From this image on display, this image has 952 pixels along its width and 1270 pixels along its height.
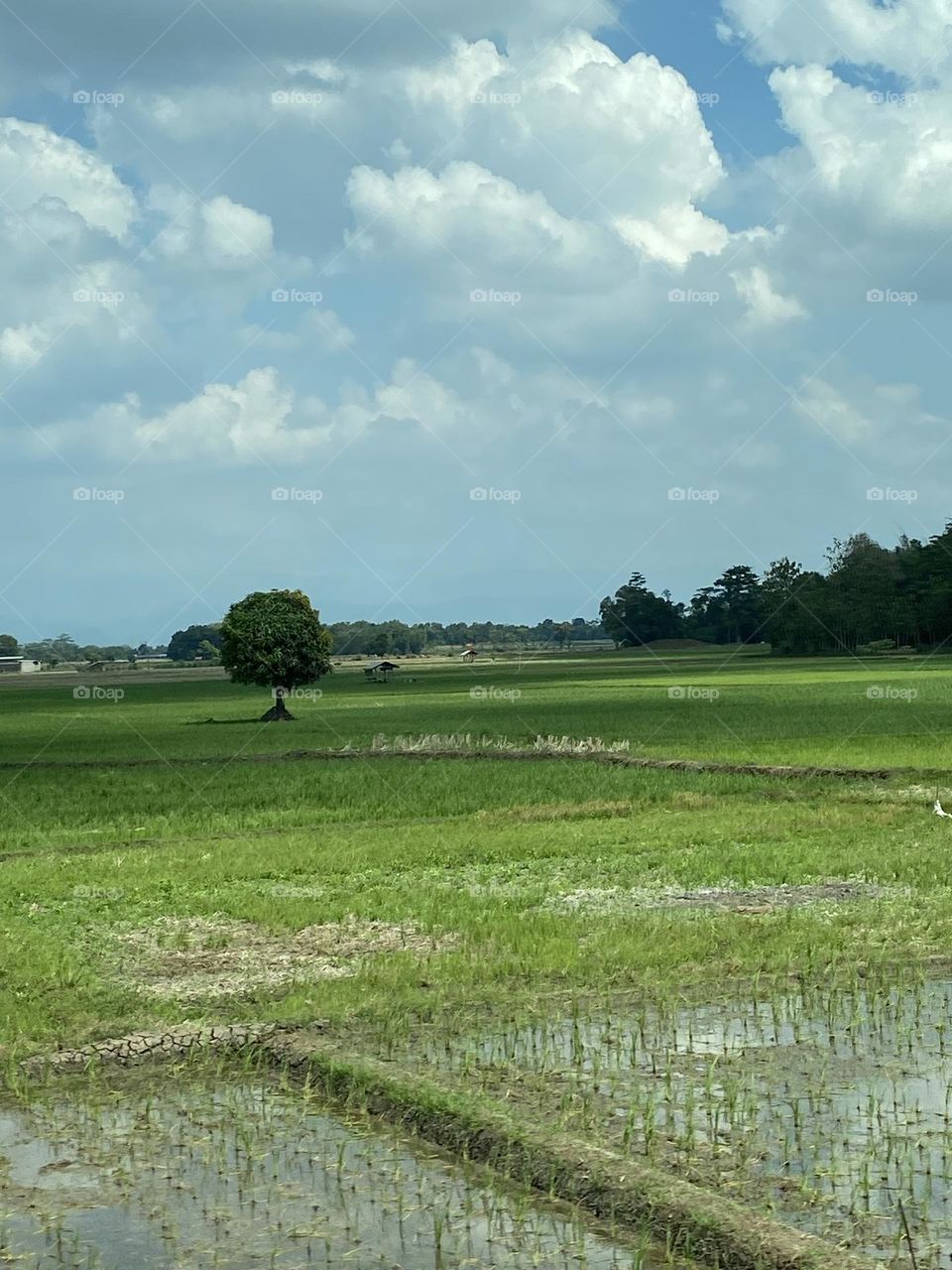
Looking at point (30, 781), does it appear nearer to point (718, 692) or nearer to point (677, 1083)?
point (677, 1083)

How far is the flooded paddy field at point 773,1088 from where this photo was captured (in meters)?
5.84

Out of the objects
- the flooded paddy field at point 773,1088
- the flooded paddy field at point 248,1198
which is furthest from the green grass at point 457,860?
the flooded paddy field at point 248,1198

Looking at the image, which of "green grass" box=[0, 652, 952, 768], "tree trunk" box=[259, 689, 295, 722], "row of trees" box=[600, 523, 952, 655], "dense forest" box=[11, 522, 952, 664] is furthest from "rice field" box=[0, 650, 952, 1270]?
"row of trees" box=[600, 523, 952, 655]

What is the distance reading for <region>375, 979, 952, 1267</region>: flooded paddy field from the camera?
19.2ft

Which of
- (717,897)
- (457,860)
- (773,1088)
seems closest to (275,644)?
(457,860)

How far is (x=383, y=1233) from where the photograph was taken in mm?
5648

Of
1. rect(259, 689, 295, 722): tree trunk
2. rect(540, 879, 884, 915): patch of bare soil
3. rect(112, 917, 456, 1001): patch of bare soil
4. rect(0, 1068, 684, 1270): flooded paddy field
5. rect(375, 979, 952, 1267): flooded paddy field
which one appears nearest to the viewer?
rect(0, 1068, 684, 1270): flooded paddy field

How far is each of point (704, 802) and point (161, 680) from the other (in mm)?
82527

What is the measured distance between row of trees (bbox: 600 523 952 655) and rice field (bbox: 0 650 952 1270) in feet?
275

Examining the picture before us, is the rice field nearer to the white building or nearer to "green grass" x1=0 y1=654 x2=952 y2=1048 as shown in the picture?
"green grass" x1=0 y1=654 x2=952 y2=1048

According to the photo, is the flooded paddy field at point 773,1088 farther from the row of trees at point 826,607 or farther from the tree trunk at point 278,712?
the row of trees at point 826,607

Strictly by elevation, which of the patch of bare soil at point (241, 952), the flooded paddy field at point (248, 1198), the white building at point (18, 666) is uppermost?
the white building at point (18, 666)

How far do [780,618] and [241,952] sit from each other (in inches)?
4489

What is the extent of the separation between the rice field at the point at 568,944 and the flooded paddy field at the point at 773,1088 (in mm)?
21
